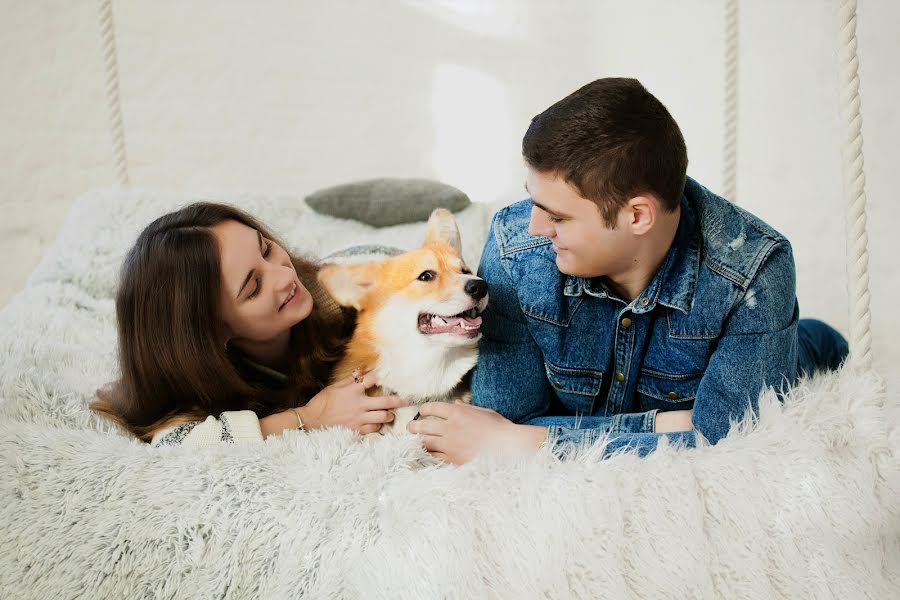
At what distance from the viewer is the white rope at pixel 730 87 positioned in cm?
175

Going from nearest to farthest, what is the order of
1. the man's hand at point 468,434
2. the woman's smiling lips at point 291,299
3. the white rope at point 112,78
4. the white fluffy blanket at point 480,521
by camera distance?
the white fluffy blanket at point 480,521, the man's hand at point 468,434, the woman's smiling lips at point 291,299, the white rope at point 112,78

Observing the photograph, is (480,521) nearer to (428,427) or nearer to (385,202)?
(428,427)

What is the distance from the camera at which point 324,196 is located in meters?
2.61

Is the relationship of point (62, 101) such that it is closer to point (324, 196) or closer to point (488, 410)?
point (324, 196)

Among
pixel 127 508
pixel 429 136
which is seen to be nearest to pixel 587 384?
pixel 127 508

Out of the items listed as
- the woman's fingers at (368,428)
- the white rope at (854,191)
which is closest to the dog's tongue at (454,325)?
the woman's fingers at (368,428)

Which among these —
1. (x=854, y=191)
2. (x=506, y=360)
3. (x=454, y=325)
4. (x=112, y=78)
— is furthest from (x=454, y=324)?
(x=112, y=78)

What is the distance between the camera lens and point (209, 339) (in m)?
1.62

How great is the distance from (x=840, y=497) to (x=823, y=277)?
2128 millimetres

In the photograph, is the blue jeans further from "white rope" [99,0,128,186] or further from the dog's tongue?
"white rope" [99,0,128,186]

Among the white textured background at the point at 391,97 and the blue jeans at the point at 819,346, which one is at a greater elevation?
the white textured background at the point at 391,97

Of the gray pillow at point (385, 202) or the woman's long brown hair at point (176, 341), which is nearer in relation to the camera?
the woman's long brown hair at point (176, 341)

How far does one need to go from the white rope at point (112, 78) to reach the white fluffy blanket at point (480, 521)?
44.9 inches

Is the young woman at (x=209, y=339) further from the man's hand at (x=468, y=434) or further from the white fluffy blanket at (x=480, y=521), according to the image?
the white fluffy blanket at (x=480, y=521)
